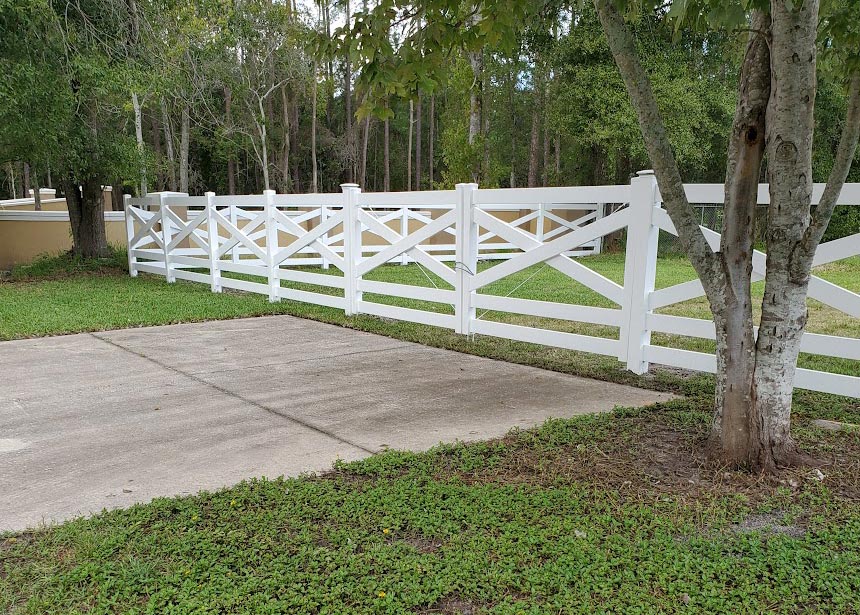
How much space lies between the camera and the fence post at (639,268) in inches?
229

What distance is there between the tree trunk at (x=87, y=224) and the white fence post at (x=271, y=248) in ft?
21.1

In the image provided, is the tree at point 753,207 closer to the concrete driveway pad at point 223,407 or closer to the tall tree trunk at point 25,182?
the concrete driveway pad at point 223,407

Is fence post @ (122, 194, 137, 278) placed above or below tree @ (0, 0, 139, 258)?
below

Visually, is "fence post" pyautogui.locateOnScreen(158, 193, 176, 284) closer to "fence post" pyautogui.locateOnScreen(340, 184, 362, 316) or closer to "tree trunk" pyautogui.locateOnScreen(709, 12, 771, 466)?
"fence post" pyautogui.locateOnScreen(340, 184, 362, 316)

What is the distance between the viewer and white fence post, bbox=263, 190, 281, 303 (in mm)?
10328

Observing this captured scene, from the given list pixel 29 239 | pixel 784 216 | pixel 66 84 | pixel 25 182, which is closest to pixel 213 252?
pixel 66 84

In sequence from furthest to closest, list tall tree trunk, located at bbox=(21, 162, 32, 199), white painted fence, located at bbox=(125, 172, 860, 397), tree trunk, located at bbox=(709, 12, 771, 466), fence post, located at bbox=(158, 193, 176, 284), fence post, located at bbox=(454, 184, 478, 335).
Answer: tall tree trunk, located at bbox=(21, 162, 32, 199) → fence post, located at bbox=(158, 193, 176, 284) → fence post, located at bbox=(454, 184, 478, 335) → white painted fence, located at bbox=(125, 172, 860, 397) → tree trunk, located at bbox=(709, 12, 771, 466)

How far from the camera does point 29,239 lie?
57.5 ft

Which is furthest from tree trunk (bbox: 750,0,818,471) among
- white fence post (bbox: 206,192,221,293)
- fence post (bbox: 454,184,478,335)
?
white fence post (bbox: 206,192,221,293)

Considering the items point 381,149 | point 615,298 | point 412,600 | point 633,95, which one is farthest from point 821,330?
point 381,149

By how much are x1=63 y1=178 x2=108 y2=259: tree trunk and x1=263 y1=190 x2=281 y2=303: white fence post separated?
643 centimetres

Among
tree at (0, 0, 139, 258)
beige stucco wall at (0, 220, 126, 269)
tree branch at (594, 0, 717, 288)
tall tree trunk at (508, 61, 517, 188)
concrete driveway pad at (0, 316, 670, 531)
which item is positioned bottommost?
concrete driveway pad at (0, 316, 670, 531)

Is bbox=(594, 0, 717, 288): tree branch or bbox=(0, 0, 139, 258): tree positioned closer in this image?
bbox=(594, 0, 717, 288): tree branch

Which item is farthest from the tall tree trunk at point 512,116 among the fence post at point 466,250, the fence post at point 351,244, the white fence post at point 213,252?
the fence post at point 466,250
